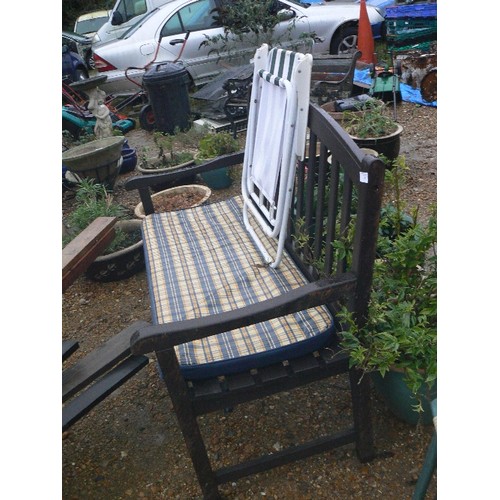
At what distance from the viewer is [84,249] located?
252 cm

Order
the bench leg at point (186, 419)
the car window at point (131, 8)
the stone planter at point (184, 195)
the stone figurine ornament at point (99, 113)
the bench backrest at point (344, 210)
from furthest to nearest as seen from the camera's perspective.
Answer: the car window at point (131, 8)
the stone figurine ornament at point (99, 113)
the stone planter at point (184, 195)
the bench leg at point (186, 419)
the bench backrest at point (344, 210)

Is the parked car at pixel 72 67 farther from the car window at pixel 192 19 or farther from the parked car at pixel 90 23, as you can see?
the parked car at pixel 90 23

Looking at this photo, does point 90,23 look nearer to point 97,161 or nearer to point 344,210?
point 97,161

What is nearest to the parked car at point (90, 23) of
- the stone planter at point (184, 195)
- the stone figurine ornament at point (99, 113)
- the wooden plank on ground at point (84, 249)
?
the stone figurine ornament at point (99, 113)

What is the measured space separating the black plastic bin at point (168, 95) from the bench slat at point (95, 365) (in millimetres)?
4713

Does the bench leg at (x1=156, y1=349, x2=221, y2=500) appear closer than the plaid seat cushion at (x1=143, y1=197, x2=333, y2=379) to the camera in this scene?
Yes

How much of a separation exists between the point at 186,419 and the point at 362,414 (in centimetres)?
69

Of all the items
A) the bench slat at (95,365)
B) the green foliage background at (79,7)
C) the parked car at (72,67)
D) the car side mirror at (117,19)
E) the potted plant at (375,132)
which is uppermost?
the green foliage background at (79,7)

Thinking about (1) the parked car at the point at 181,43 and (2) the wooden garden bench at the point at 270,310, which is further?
(1) the parked car at the point at 181,43

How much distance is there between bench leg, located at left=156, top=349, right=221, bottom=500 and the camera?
150 cm

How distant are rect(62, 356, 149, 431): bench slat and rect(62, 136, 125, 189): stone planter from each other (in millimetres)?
2745

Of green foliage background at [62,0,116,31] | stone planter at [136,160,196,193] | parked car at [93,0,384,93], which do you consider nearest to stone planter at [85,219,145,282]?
stone planter at [136,160,196,193]

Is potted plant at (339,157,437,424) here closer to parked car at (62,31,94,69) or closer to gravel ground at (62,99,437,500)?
gravel ground at (62,99,437,500)

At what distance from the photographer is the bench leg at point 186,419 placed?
4.94ft
